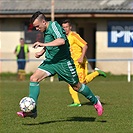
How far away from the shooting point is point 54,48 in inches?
380

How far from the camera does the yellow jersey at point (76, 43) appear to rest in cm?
1285

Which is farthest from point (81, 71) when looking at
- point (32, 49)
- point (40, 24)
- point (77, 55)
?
point (32, 49)

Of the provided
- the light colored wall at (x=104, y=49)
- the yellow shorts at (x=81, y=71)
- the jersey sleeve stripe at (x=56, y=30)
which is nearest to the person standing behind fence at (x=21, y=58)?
the light colored wall at (x=104, y=49)

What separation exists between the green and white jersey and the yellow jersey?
3.07 metres

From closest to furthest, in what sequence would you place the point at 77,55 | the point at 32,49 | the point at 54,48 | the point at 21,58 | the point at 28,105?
the point at 28,105, the point at 54,48, the point at 77,55, the point at 21,58, the point at 32,49

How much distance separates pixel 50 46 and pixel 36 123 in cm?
133

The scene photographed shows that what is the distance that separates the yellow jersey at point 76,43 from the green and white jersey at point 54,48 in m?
3.07

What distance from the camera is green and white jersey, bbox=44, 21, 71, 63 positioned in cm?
954

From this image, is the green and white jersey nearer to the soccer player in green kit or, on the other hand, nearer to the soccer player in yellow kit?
the soccer player in green kit

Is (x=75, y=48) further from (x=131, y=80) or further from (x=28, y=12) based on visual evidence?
(x=28, y=12)

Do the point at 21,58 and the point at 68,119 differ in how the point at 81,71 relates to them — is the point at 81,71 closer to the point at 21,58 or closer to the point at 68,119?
the point at 68,119

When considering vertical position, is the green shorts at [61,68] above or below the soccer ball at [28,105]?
above

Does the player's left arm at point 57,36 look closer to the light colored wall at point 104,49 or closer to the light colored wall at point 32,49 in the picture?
the light colored wall at point 32,49

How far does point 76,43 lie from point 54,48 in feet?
11.0
